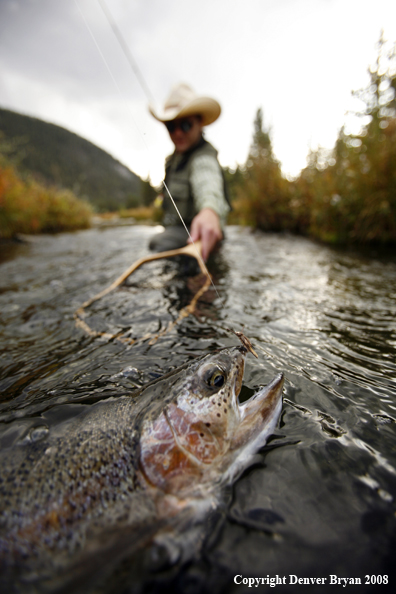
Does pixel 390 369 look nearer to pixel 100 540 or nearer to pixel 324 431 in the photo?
pixel 324 431

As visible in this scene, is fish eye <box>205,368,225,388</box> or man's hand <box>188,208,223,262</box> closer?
fish eye <box>205,368,225,388</box>

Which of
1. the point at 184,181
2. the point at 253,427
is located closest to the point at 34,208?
the point at 184,181

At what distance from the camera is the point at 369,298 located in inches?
125

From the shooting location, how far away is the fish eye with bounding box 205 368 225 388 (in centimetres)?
126

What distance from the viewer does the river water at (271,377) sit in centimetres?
91

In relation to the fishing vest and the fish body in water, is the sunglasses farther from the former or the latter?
Answer: the fish body in water

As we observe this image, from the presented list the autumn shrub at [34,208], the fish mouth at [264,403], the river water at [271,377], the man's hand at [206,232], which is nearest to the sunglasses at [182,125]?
the man's hand at [206,232]

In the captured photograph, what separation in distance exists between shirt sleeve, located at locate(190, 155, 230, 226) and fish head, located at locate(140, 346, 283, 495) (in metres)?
3.02

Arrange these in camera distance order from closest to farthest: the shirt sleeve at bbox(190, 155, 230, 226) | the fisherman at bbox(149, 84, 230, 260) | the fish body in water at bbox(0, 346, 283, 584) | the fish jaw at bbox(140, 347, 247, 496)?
the fish body in water at bbox(0, 346, 283, 584), the fish jaw at bbox(140, 347, 247, 496), the shirt sleeve at bbox(190, 155, 230, 226), the fisherman at bbox(149, 84, 230, 260)

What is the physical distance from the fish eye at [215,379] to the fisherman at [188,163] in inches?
130

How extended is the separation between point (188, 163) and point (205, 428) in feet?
17.6

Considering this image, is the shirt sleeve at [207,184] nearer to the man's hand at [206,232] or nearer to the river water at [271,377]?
the man's hand at [206,232]

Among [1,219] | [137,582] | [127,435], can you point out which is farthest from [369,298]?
[1,219]

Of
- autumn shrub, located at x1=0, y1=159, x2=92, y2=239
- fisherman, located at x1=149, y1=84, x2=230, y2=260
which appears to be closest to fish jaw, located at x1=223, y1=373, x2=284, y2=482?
fisherman, located at x1=149, y1=84, x2=230, y2=260
